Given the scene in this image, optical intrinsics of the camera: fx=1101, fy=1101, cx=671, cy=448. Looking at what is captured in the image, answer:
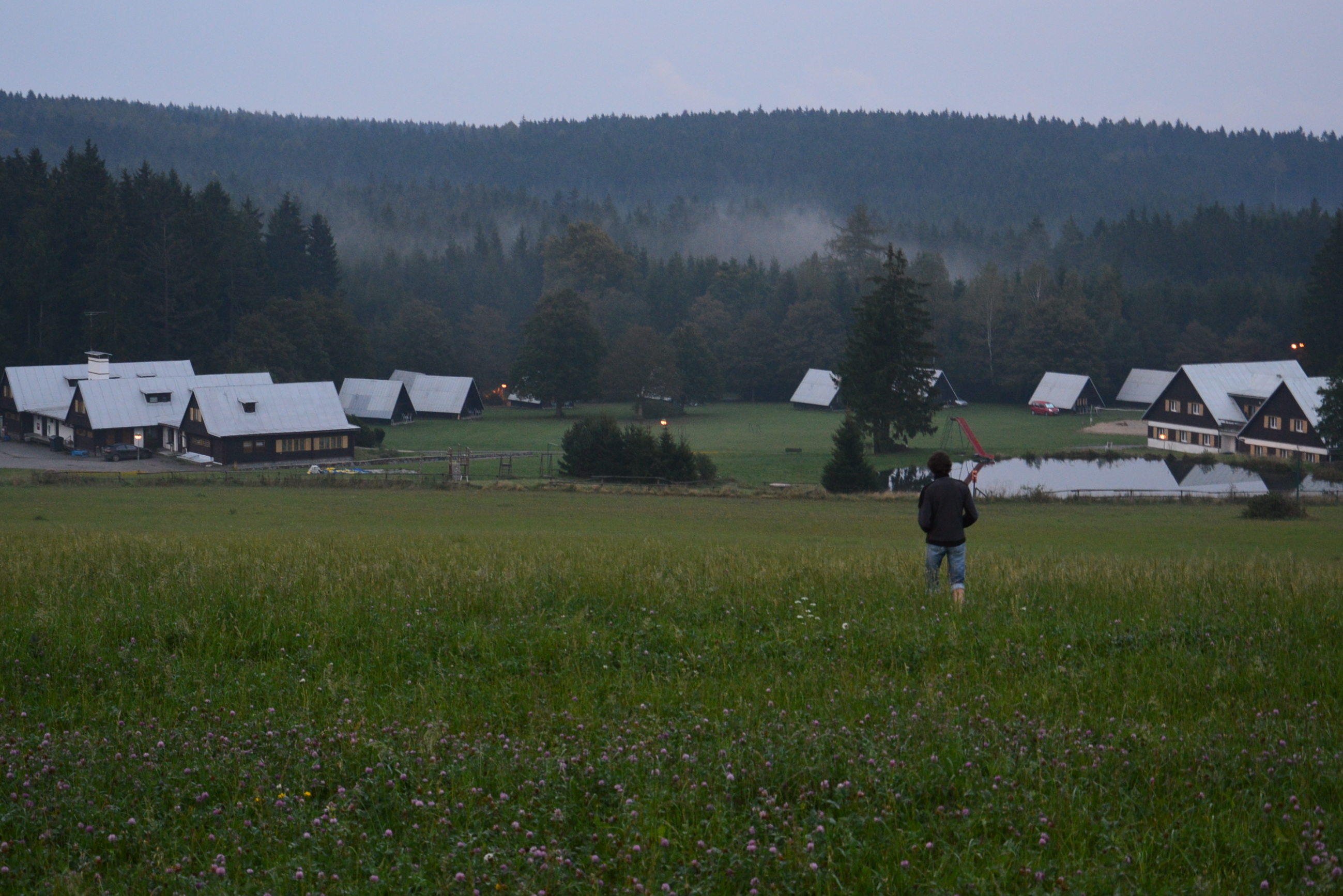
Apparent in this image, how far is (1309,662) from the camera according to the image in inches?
319

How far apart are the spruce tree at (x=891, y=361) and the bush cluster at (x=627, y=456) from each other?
20.8 metres

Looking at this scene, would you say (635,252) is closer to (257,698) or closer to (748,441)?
(748,441)

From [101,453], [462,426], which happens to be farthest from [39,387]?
[462,426]

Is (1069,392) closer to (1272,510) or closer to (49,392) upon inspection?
(1272,510)

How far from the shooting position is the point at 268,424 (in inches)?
2714

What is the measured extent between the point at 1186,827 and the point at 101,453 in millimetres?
73977

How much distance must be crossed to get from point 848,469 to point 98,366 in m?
53.5

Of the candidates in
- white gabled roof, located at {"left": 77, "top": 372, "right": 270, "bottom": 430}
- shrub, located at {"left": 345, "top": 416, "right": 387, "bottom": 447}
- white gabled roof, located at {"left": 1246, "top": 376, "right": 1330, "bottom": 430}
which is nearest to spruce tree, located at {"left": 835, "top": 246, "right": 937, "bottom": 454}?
white gabled roof, located at {"left": 1246, "top": 376, "right": 1330, "bottom": 430}

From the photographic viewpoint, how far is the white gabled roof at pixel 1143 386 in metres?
111

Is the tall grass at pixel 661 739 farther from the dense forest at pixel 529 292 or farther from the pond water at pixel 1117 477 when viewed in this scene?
the dense forest at pixel 529 292

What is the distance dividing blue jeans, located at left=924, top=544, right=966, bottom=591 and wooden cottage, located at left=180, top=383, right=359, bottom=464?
203 feet

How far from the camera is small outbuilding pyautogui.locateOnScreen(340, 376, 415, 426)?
95.8 meters

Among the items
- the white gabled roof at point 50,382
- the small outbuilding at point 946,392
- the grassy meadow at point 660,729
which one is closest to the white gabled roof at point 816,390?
the small outbuilding at point 946,392

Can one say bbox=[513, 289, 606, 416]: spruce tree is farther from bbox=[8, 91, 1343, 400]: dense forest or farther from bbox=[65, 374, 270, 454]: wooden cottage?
bbox=[65, 374, 270, 454]: wooden cottage
